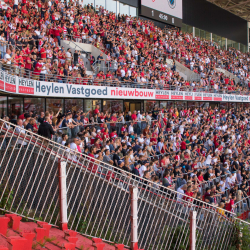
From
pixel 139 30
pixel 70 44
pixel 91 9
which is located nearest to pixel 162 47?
pixel 139 30

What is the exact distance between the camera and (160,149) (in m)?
13.2

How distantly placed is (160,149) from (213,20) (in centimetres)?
3346

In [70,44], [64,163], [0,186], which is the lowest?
[0,186]

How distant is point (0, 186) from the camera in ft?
14.0

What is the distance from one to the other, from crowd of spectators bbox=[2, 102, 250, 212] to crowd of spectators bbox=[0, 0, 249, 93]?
257cm

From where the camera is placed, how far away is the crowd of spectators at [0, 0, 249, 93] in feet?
42.7

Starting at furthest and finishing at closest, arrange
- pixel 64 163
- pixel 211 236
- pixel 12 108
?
pixel 12 108 → pixel 211 236 → pixel 64 163

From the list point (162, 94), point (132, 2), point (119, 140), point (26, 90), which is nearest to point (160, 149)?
point (119, 140)

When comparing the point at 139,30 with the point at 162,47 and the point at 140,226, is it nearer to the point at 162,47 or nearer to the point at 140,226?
the point at 162,47

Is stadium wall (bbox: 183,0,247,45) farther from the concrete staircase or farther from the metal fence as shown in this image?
the concrete staircase

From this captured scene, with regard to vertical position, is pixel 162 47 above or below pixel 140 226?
above

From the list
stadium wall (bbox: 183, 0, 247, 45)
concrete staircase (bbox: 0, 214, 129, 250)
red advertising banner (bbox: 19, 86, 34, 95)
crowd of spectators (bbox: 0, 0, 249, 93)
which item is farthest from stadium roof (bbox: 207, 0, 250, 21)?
concrete staircase (bbox: 0, 214, 129, 250)

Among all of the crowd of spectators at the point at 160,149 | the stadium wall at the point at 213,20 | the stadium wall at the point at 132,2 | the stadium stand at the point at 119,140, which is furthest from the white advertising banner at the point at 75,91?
the stadium wall at the point at 213,20

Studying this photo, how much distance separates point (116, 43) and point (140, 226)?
17.3 metres
